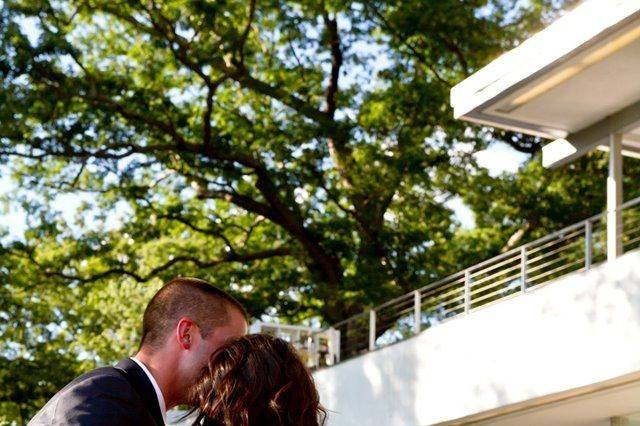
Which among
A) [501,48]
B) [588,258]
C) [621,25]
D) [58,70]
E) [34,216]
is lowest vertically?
[588,258]

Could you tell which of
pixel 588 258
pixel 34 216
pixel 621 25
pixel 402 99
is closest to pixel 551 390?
pixel 588 258

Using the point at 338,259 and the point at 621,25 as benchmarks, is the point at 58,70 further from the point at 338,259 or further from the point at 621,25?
the point at 621,25

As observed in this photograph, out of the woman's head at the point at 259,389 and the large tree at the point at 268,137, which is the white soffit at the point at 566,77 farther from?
the woman's head at the point at 259,389

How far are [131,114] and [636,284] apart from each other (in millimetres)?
10470

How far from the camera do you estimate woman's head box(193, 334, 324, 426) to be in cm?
242

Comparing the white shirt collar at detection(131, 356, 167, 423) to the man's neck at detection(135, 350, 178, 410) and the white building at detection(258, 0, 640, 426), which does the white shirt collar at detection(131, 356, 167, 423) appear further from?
the white building at detection(258, 0, 640, 426)

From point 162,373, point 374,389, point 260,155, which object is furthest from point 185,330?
point 260,155

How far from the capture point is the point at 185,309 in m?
2.72

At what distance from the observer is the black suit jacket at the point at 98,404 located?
235cm

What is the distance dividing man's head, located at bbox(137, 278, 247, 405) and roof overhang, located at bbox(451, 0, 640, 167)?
966cm

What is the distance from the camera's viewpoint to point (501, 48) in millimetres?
21109

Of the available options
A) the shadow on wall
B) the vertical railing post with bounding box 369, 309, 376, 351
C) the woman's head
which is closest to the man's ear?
the woman's head

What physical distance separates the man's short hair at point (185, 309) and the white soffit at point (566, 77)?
31.7ft

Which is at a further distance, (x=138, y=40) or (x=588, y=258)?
(x=138, y=40)
